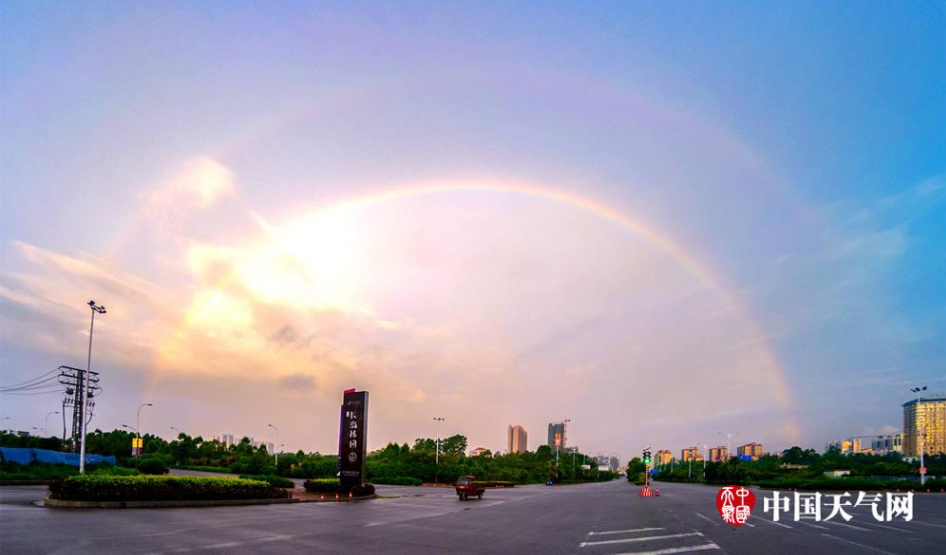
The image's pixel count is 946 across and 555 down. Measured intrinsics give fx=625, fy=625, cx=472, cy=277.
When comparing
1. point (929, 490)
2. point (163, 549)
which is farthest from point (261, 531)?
point (929, 490)

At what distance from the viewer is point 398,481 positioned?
71750mm

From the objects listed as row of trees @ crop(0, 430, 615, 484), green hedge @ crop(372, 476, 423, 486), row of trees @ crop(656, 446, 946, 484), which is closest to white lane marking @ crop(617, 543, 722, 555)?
row of trees @ crop(0, 430, 615, 484)

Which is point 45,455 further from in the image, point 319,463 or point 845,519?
point 845,519

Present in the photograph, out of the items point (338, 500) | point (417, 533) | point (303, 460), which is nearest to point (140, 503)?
point (417, 533)

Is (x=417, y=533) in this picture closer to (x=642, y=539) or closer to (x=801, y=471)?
(x=642, y=539)

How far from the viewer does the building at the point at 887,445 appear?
173m

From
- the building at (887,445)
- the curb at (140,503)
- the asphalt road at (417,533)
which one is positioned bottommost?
the building at (887,445)

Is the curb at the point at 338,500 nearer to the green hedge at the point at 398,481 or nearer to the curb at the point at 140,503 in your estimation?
the curb at the point at 140,503

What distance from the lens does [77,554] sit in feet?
39.4

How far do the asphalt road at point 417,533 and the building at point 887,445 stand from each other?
179 meters

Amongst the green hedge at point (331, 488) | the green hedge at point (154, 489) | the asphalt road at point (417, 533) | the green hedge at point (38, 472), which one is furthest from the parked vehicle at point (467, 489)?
the green hedge at point (38, 472)

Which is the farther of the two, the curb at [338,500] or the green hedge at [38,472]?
the green hedge at [38,472]

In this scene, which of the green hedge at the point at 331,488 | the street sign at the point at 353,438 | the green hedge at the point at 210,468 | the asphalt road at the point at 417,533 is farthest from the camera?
the green hedge at the point at 210,468

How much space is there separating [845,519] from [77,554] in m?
26.8
